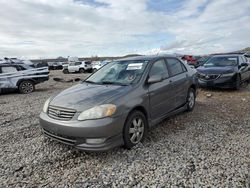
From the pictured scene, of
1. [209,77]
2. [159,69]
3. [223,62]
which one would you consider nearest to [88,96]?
[159,69]

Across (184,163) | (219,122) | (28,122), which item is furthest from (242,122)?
(28,122)

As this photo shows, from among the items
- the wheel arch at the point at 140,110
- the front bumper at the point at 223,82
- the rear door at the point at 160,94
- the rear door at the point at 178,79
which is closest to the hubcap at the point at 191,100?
the rear door at the point at 178,79

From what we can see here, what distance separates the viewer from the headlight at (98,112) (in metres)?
3.25

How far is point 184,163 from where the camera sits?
326cm

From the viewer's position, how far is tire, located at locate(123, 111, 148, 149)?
3541 mm

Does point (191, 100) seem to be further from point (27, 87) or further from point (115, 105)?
point (27, 87)

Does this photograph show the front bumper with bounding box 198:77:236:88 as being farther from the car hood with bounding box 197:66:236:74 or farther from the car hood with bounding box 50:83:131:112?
the car hood with bounding box 50:83:131:112

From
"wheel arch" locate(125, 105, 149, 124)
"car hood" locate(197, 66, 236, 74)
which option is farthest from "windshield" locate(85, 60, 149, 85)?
"car hood" locate(197, 66, 236, 74)

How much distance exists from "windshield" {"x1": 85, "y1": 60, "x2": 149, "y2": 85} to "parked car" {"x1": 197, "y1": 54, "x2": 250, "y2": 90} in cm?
524

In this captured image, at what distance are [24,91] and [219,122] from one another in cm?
864

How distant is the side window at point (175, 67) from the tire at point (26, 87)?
7.64 metres

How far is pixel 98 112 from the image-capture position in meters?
3.27

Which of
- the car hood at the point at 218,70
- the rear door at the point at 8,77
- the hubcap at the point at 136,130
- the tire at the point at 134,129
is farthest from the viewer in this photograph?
the rear door at the point at 8,77

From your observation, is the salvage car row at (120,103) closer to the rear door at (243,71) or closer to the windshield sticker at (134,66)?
the windshield sticker at (134,66)
